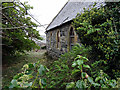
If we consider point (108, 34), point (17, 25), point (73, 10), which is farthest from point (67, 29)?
point (108, 34)

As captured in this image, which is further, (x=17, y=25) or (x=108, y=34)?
(x=17, y=25)

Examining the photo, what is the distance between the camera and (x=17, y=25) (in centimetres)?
391

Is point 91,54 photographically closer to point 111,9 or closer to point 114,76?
point 114,76

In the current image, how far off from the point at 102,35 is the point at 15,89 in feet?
8.03

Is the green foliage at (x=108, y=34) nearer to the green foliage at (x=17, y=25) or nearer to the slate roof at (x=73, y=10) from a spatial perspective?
the slate roof at (x=73, y=10)

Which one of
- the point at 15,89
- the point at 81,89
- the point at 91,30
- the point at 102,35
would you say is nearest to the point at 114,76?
the point at 102,35

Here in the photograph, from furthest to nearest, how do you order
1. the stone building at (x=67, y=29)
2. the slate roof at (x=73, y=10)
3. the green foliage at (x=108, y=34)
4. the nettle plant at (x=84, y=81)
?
the stone building at (x=67, y=29)
the slate roof at (x=73, y=10)
the green foliage at (x=108, y=34)
the nettle plant at (x=84, y=81)

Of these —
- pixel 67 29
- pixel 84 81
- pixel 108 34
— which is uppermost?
pixel 67 29

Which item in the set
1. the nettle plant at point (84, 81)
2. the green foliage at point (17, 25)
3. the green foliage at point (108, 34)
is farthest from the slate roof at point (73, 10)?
the nettle plant at point (84, 81)

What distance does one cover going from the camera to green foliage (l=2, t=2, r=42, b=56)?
6.40 feet

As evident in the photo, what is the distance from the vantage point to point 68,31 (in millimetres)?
6277

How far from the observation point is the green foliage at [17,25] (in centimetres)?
195

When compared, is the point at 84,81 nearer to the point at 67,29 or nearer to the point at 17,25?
the point at 17,25

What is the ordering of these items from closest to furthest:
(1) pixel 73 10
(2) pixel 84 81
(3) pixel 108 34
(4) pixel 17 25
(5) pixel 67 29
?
(2) pixel 84 81 < (3) pixel 108 34 < (4) pixel 17 25 < (5) pixel 67 29 < (1) pixel 73 10
